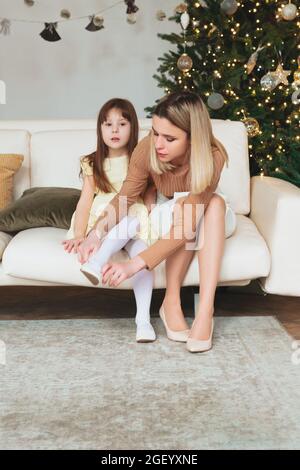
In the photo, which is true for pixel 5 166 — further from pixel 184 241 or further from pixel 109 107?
pixel 184 241

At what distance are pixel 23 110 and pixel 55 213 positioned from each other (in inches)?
95.4

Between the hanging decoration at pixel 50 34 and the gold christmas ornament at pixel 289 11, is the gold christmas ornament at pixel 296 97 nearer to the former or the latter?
the gold christmas ornament at pixel 289 11

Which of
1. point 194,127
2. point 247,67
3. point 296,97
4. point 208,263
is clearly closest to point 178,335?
point 208,263

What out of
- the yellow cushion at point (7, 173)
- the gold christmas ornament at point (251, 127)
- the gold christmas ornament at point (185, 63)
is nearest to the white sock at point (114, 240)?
the yellow cushion at point (7, 173)

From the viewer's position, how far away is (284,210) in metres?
2.44

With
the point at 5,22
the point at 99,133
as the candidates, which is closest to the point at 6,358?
the point at 99,133

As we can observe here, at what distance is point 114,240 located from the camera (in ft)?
7.61

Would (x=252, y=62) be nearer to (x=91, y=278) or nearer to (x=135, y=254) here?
(x=135, y=254)

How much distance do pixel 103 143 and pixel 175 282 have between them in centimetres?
62

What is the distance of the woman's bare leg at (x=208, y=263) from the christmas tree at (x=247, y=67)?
4.38 ft

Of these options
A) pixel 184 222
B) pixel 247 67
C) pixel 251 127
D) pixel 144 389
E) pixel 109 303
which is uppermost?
pixel 247 67

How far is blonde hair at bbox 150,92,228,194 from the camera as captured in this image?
2.17m

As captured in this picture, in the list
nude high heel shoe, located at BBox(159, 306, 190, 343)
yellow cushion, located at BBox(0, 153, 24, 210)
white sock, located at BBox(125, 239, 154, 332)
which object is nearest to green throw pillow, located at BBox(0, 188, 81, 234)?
yellow cushion, located at BBox(0, 153, 24, 210)
